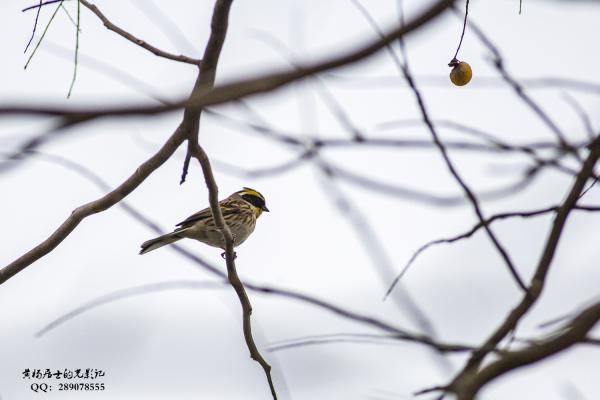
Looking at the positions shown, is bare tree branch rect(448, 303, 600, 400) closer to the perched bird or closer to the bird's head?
the perched bird

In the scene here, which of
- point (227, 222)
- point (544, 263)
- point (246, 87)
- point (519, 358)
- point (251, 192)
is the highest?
point (251, 192)

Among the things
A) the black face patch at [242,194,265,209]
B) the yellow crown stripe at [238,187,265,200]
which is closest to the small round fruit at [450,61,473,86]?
the black face patch at [242,194,265,209]

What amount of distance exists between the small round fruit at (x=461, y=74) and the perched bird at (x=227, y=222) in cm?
385

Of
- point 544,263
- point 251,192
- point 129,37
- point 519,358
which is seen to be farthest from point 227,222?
point 519,358

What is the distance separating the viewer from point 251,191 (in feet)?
38.2

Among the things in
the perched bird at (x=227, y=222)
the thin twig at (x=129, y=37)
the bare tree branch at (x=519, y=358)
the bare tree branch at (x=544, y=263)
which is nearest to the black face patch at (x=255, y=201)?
the perched bird at (x=227, y=222)

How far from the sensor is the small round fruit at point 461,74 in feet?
15.0

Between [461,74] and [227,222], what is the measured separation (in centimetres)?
609

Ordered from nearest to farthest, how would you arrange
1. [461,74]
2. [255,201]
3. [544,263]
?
[544,263], [461,74], [255,201]

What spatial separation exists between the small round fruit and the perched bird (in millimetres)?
3850

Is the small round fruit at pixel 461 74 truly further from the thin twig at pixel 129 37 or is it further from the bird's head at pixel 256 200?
the bird's head at pixel 256 200

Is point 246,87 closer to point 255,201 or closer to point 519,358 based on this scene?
point 519,358

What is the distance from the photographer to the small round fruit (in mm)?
A: 4562

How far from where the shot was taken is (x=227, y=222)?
1027 cm
